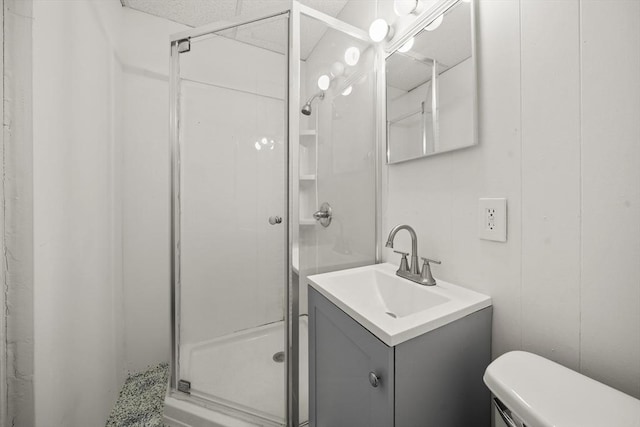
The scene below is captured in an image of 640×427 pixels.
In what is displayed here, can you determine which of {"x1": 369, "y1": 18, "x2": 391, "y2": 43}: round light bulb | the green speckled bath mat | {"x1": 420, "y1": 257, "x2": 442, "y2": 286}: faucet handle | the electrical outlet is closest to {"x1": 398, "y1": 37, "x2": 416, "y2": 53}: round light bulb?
{"x1": 369, "y1": 18, "x2": 391, "y2": 43}: round light bulb

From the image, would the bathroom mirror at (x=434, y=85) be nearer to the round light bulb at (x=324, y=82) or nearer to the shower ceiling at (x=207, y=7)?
the round light bulb at (x=324, y=82)

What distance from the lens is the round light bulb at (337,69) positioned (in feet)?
3.84

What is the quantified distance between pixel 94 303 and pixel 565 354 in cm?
166

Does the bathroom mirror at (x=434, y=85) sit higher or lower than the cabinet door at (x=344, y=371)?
higher

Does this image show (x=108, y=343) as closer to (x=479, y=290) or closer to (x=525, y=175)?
(x=479, y=290)

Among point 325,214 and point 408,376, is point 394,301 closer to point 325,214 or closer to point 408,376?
point 408,376

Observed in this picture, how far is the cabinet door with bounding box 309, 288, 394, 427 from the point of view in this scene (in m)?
0.54

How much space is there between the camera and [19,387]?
656mm

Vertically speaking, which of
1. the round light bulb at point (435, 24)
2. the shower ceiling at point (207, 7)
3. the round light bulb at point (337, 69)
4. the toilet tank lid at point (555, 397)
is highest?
the shower ceiling at point (207, 7)

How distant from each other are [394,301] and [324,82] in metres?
1.03

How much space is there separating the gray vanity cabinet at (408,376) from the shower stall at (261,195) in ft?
0.97

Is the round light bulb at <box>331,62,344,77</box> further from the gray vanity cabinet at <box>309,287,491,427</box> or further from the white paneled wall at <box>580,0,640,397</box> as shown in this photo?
the gray vanity cabinet at <box>309,287,491,427</box>

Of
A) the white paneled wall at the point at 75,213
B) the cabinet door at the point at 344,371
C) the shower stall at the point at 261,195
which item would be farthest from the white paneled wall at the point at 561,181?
the white paneled wall at the point at 75,213

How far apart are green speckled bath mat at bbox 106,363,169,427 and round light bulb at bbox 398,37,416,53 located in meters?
2.03
